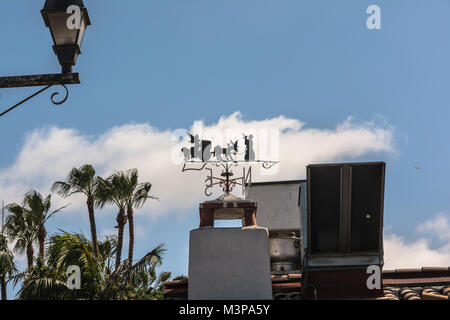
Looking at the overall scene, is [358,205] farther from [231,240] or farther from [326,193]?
[231,240]

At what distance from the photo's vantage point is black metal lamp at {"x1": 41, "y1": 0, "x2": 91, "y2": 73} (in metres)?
6.11

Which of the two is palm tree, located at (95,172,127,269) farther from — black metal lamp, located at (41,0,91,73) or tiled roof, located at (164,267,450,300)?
black metal lamp, located at (41,0,91,73)

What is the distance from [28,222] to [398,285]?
20181 mm

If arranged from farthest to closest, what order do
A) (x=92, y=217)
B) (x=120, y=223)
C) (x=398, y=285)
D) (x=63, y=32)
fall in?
(x=120, y=223) < (x=92, y=217) < (x=398, y=285) < (x=63, y=32)

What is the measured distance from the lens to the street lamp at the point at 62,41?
6.06m

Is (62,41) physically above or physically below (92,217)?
above

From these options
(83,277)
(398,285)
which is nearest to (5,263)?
(83,277)

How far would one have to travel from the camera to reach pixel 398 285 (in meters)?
14.9

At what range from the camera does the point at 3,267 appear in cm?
2286

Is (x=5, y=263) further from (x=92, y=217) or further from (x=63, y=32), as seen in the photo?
(x=63, y=32)

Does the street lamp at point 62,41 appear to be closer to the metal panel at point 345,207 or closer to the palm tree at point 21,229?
the metal panel at point 345,207

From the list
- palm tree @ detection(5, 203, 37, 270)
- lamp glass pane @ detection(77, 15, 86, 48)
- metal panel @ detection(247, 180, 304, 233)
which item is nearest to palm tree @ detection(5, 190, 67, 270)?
palm tree @ detection(5, 203, 37, 270)
